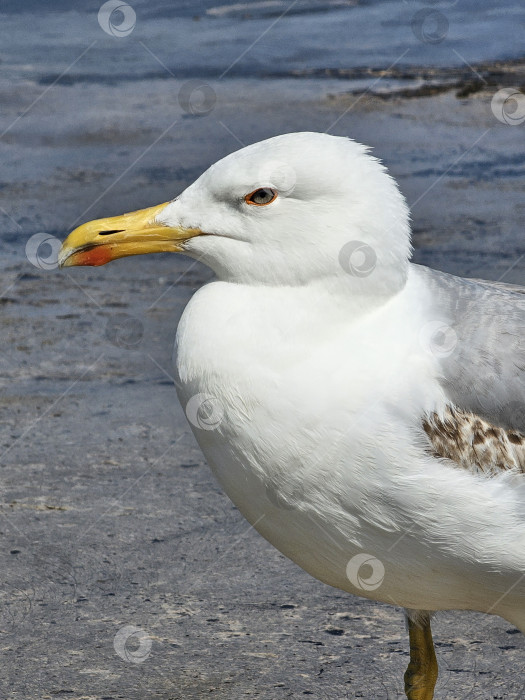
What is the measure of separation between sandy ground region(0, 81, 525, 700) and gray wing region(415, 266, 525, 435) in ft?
3.67

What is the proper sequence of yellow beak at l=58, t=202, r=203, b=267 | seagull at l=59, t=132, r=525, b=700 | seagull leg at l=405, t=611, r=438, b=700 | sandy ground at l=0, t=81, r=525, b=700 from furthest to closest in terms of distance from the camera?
1. sandy ground at l=0, t=81, r=525, b=700
2. seagull leg at l=405, t=611, r=438, b=700
3. yellow beak at l=58, t=202, r=203, b=267
4. seagull at l=59, t=132, r=525, b=700

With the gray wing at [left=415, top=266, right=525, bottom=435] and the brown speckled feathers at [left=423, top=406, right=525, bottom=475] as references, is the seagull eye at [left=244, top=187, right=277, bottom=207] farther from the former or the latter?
the brown speckled feathers at [left=423, top=406, right=525, bottom=475]

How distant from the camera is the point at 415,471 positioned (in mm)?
3467

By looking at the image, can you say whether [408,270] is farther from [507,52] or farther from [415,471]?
[507,52]

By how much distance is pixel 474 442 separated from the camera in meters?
3.63

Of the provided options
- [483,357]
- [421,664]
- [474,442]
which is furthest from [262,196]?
[421,664]

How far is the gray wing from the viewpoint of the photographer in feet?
11.8

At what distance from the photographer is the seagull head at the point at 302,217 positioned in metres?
3.56

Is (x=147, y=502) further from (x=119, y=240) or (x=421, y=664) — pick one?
(x=119, y=240)

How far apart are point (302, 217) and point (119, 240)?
0.63 metres

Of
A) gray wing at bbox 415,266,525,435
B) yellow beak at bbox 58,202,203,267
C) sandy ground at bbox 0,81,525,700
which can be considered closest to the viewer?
gray wing at bbox 415,266,525,435

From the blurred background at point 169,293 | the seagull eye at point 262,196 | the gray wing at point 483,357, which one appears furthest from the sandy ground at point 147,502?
the seagull eye at point 262,196

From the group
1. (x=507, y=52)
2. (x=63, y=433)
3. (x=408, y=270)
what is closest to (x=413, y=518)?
(x=408, y=270)

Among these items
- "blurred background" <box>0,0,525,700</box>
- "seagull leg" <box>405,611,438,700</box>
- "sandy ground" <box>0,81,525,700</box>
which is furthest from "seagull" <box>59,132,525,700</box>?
"blurred background" <box>0,0,525,700</box>
